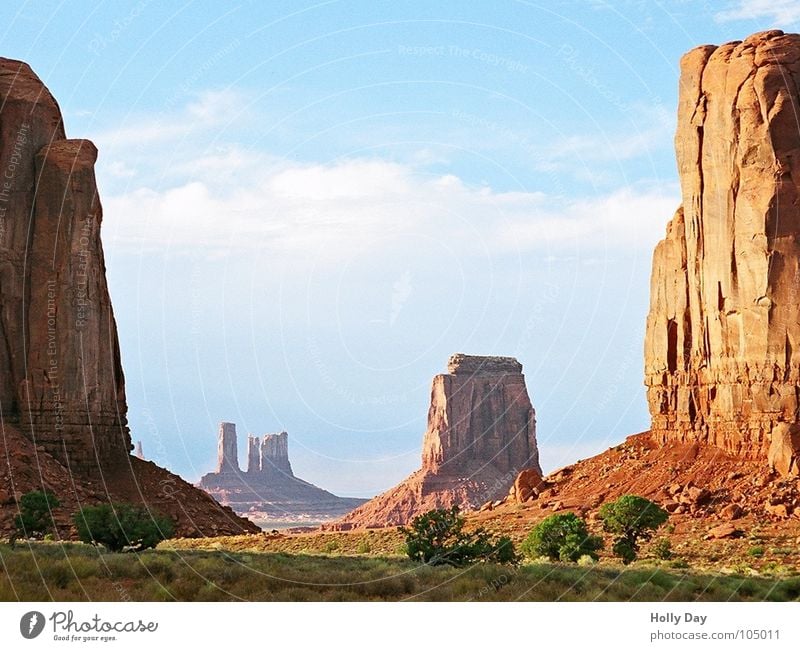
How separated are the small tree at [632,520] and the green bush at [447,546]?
31.4 feet

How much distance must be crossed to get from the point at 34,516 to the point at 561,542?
23.2 m

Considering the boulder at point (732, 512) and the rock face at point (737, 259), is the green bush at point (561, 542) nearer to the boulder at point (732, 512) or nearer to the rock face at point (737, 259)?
the boulder at point (732, 512)

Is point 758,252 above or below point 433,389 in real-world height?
below

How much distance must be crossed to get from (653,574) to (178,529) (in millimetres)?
33721

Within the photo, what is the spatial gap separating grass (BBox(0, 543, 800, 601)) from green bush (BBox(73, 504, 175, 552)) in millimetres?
5900

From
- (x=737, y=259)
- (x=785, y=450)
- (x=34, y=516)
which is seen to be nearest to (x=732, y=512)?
(x=785, y=450)

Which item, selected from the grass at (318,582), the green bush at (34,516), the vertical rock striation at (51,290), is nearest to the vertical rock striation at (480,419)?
the vertical rock striation at (51,290)

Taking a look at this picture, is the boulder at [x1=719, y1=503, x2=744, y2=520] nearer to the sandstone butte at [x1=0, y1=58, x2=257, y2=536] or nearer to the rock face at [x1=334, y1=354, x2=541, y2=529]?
the sandstone butte at [x1=0, y1=58, x2=257, y2=536]

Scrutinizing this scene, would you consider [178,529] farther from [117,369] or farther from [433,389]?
[433,389]

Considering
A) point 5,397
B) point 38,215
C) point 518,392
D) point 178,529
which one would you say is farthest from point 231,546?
point 518,392

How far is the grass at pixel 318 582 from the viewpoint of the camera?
3703 cm

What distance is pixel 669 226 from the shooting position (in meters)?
86.3
